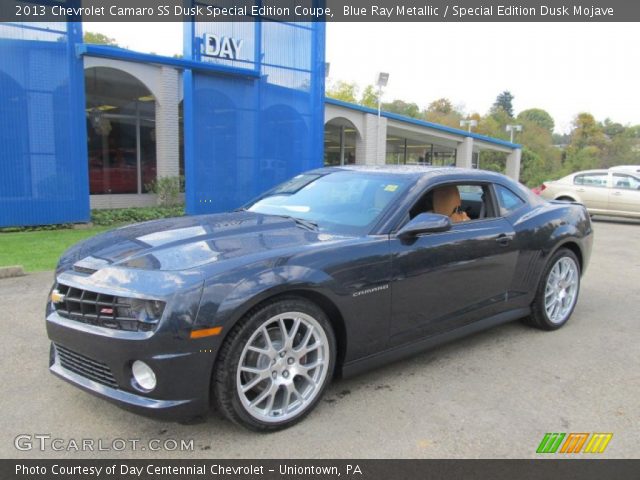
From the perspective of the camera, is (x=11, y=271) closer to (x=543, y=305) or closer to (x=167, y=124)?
(x=543, y=305)

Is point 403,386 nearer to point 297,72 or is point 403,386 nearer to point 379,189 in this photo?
point 379,189

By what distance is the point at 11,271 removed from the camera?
653 cm

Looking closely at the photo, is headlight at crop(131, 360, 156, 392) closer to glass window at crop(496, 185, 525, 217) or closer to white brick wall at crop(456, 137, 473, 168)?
A: glass window at crop(496, 185, 525, 217)

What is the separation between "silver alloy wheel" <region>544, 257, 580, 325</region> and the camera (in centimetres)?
500

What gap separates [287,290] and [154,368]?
808mm

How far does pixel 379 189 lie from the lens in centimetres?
407

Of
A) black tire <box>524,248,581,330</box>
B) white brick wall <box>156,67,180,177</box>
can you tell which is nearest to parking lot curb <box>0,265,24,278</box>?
black tire <box>524,248,581,330</box>

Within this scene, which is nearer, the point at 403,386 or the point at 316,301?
the point at 316,301

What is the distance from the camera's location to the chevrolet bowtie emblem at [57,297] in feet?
9.98

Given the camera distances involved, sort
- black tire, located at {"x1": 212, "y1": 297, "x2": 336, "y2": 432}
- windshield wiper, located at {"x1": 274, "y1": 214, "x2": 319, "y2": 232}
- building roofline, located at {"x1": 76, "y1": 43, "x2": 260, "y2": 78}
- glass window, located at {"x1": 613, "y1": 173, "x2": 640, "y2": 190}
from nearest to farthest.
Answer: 1. black tire, located at {"x1": 212, "y1": 297, "x2": 336, "y2": 432}
2. windshield wiper, located at {"x1": 274, "y1": 214, "x2": 319, "y2": 232}
3. building roofline, located at {"x1": 76, "y1": 43, "x2": 260, "y2": 78}
4. glass window, located at {"x1": 613, "y1": 173, "x2": 640, "y2": 190}

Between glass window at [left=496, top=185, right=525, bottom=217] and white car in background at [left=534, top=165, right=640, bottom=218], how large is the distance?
11.3 metres

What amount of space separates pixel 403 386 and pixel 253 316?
1.38 meters

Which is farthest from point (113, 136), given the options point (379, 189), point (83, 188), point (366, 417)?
point (366, 417)
